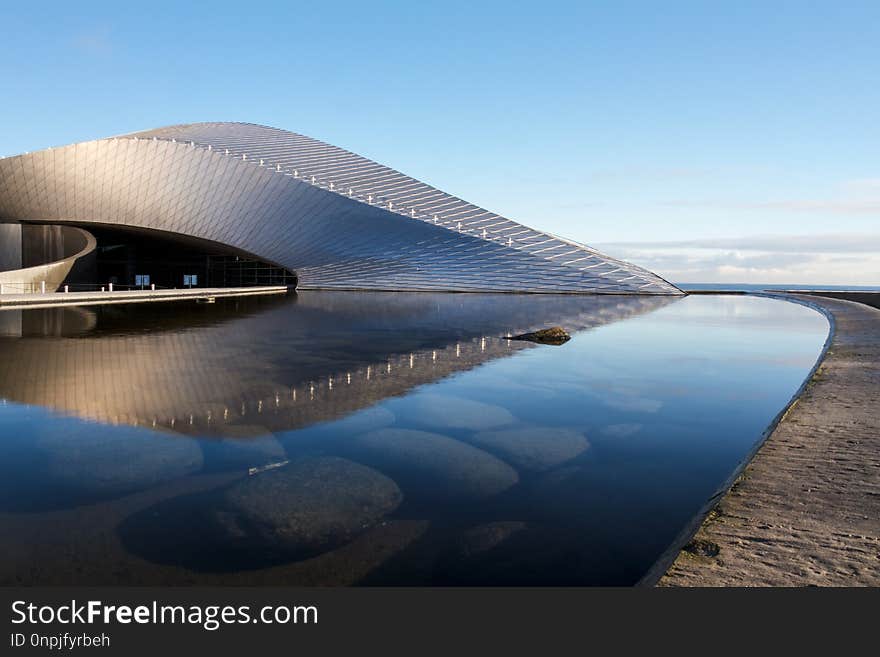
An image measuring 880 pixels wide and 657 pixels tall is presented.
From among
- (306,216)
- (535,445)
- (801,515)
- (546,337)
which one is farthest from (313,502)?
(306,216)

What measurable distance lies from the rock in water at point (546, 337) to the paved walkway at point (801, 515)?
6.74 m

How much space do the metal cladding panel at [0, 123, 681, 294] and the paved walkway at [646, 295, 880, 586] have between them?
29966mm

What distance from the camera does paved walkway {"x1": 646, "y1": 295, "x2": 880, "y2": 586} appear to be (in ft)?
8.20

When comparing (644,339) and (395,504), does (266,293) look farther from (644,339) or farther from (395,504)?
(395,504)

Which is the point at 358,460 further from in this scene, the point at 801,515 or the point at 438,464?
the point at 801,515

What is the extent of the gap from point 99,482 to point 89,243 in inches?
1456

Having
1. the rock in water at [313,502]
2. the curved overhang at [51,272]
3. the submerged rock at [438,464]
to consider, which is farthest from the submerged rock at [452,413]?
the curved overhang at [51,272]

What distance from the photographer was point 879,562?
2609mm

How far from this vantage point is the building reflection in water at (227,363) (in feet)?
18.9

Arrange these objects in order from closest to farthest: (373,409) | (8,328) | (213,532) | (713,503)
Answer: (213,532) < (713,503) < (373,409) < (8,328)

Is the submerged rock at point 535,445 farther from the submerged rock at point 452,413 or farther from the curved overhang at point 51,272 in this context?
the curved overhang at point 51,272

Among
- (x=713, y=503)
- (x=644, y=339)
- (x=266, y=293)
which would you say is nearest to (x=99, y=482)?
(x=713, y=503)

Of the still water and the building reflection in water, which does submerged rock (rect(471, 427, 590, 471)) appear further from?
the building reflection in water

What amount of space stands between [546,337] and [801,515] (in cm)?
928
